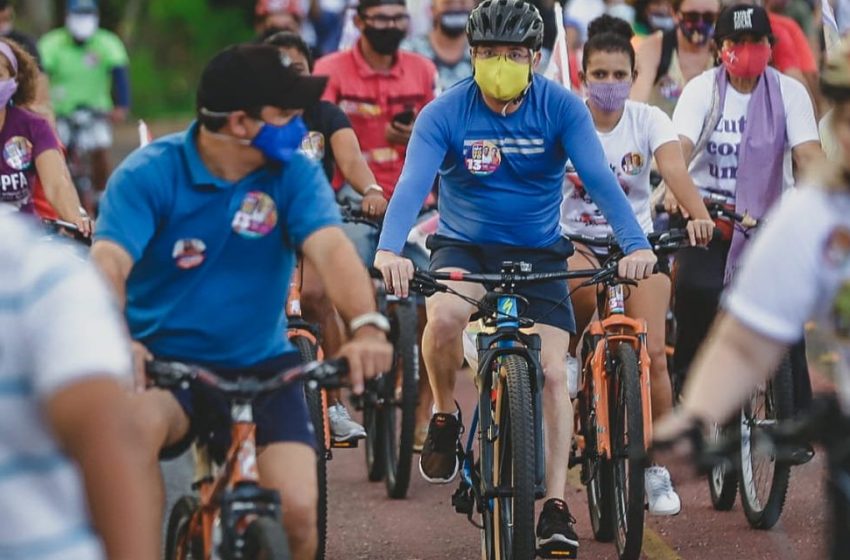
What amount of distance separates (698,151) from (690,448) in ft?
16.5

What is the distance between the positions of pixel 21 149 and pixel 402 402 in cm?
211

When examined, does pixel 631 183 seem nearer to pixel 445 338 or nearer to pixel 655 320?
pixel 655 320

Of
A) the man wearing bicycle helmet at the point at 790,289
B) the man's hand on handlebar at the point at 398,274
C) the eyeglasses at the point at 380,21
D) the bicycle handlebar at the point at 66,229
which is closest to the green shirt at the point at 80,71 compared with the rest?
the eyeglasses at the point at 380,21

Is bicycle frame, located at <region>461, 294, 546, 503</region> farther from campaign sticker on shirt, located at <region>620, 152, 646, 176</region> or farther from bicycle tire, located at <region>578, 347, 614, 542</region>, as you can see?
campaign sticker on shirt, located at <region>620, 152, 646, 176</region>

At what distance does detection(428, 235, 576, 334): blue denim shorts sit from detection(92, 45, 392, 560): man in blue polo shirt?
205 centimetres

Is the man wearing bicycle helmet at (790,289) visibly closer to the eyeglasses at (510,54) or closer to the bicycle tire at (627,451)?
the bicycle tire at (627,451)

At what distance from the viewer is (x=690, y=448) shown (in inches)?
158

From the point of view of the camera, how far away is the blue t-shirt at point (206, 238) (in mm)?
5383

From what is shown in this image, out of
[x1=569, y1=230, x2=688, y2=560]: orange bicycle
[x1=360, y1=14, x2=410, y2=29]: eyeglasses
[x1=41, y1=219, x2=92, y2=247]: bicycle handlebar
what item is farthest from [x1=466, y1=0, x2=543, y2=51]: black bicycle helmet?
[x1=360, y1=14, x2=410, y2=29]: eyeglasses

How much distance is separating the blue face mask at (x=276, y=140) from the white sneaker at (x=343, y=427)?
3.28 metres

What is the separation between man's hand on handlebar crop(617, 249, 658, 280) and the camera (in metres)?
7.03

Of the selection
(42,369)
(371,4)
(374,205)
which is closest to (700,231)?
(374,205)

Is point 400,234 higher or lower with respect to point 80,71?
higher

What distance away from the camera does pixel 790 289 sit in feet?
12.8
